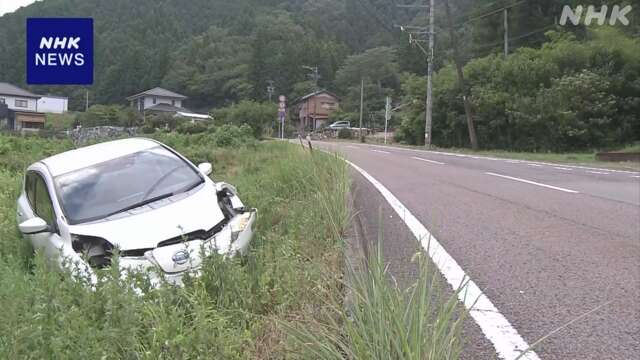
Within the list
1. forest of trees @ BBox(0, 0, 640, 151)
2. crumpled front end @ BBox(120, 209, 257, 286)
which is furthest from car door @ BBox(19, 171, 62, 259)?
forest of trees @ BBox(0, 0, 640, 151)

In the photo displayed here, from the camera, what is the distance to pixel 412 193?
975cm

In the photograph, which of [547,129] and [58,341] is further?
[547,129]

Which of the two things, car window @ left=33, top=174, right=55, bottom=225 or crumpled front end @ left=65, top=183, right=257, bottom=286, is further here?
car window @ left=33, top=174, right=55, bottom=225

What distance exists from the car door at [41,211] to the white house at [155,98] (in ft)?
247

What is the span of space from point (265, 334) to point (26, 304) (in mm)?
1398

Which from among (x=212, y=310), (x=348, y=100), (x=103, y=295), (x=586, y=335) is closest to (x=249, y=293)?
(x=212, y=310)

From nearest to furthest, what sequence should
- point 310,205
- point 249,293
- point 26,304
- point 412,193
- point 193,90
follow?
point 26,304 < point 249,293 < point 310,205 < point 412,193 < point 193,90

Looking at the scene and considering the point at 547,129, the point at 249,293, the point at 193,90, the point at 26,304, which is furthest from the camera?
the point at 193,90

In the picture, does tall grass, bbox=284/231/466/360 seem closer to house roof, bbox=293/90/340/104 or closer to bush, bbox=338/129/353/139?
bush, bbox=338/129/353/139

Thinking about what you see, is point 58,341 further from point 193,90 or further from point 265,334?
point 193,90

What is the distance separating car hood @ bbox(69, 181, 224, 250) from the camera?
4.67 m

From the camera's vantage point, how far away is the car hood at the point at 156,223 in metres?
4.67

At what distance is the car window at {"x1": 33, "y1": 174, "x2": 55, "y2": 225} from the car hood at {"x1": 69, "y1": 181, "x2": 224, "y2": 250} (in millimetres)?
740

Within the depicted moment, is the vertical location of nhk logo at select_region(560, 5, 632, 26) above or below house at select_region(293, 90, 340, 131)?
above
